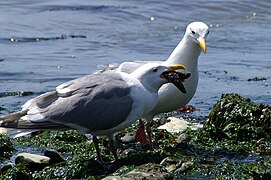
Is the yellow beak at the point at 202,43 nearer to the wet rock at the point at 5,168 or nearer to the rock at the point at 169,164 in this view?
the rock at the point at 169,164

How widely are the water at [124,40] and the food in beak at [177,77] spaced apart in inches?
97.4

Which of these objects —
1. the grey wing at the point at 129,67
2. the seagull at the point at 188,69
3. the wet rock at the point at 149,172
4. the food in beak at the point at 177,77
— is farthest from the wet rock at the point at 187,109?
the wet rock at the point at 149,172

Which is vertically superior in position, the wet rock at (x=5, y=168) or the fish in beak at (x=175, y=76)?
the fish in beak at (x=175, y=76)

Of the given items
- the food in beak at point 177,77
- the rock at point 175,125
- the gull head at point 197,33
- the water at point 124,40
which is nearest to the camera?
the food in beak at point 177,77

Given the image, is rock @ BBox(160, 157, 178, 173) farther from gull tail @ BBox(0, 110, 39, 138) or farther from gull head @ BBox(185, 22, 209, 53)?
gull head @ BBox(185, 22, 209, 53)

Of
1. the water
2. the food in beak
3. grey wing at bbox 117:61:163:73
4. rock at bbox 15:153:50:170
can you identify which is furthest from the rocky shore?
the water

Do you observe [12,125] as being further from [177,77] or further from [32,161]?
[177,77]

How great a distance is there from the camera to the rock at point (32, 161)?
644 cm

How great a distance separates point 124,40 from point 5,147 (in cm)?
743

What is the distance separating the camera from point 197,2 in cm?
1809

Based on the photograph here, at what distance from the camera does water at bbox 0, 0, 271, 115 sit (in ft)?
35.6

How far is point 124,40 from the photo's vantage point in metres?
14.3

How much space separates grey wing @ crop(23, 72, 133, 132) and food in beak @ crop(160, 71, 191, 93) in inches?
15.5

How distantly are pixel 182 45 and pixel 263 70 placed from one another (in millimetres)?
4238
